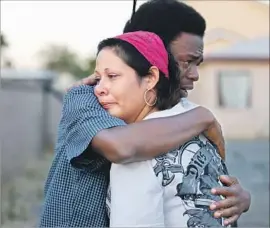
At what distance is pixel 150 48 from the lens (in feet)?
5.30

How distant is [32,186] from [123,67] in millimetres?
8153

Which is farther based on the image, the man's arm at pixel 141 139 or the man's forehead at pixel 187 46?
the man's forehead at pixel 187 46

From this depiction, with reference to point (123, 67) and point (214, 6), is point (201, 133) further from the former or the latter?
point (214, 6)

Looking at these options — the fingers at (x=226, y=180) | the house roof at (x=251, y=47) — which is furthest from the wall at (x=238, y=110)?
the fingers at (x=226, y=180)

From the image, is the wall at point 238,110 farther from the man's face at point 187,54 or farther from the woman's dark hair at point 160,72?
the woman's dark hair at point 160,72

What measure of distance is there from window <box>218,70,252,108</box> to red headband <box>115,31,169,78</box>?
1870cm

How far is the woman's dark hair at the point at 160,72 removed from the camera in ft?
5.21

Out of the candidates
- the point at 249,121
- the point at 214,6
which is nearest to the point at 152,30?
the point at 214,6

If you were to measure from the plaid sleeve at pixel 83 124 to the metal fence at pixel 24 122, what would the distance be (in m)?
6.88

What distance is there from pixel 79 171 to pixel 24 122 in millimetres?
11288

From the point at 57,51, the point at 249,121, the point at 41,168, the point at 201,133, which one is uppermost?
the point at 201,133

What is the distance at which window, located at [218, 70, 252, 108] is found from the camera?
20.4 m

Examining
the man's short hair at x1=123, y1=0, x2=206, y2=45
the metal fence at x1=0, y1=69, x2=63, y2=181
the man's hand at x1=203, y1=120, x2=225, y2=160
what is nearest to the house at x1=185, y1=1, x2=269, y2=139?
the metal fence at x1=0, y1=69, x2=63, y2=181

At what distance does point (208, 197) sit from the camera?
1.58 m
